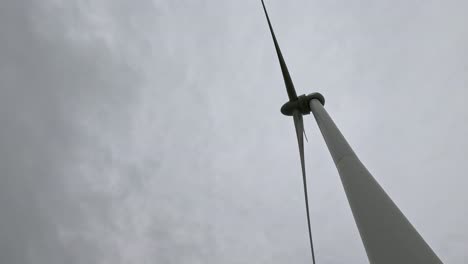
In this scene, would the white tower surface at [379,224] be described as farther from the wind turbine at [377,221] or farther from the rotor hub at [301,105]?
the rotor hub at [301,105]

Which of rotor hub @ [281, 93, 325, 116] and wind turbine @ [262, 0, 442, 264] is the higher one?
rotor hub @ [281, 93, 325, 116]

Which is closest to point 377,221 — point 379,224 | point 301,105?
point 379,224

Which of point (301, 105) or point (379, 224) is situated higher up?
point (301, 105)

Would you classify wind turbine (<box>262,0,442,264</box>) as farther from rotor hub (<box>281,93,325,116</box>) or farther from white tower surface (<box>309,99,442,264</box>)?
rotor hub (<box>281,93,325,116</box>)

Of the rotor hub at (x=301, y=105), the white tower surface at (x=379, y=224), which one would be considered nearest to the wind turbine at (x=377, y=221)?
the white tower surface at (x=379, y=224)

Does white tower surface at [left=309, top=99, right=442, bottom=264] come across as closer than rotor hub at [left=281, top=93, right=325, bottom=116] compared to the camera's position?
Yes

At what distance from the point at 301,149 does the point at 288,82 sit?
5.94m

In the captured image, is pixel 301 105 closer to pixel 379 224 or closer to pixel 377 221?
pixel 377 221

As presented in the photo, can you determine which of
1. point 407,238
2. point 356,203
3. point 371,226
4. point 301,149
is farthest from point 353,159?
point 301,149

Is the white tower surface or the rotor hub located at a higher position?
the rotor hub

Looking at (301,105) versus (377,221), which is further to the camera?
(301,105)

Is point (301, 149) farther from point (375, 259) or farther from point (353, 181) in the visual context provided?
point (375, 259)

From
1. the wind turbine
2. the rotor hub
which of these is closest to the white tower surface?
the wind turbine

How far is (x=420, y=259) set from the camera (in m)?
6.13
